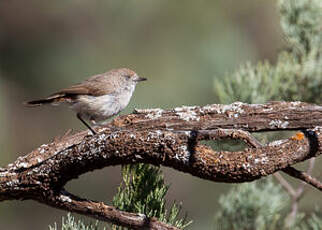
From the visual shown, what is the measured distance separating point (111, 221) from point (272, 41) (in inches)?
166

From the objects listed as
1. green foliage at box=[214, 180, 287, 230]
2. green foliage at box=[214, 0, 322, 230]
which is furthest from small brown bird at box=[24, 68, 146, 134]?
green foliage at box=[214, 180, 287, 230]

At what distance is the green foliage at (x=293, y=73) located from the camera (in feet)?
10.00

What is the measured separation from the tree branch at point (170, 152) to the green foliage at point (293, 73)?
71cm

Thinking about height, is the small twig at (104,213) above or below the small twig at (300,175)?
below

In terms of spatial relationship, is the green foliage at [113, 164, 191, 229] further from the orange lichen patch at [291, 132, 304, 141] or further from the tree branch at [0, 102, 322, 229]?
the orange lichen patch at [291, 132, 304, 141]

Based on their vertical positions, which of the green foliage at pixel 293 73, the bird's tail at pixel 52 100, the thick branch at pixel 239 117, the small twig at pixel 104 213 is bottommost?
the small twig at pixel 104 213

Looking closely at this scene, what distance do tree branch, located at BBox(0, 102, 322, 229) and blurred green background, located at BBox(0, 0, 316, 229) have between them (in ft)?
10.3

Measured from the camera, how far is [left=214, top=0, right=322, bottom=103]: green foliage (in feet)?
10.00

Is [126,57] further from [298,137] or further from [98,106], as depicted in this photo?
[298,137]

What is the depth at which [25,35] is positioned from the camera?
645 centimetres

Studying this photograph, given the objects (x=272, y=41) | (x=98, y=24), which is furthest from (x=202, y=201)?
(x=98, y=24)

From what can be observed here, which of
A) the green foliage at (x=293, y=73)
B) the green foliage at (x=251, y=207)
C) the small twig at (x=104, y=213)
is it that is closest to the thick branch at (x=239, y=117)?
the small twig at (x=104, y=213)

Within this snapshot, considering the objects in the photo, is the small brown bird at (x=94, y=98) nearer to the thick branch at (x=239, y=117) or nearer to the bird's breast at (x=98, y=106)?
the bird's breast at (x=98, y=106)

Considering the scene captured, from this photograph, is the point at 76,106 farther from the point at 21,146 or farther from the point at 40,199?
the point at 21,146
